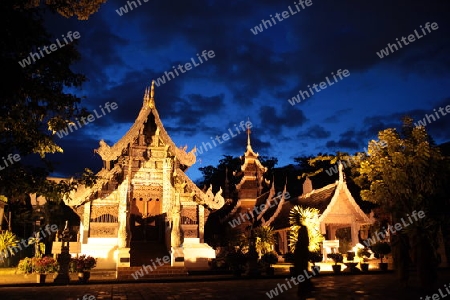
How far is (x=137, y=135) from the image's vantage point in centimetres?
2230

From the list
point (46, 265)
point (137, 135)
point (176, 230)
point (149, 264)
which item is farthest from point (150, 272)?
point (137, 135)

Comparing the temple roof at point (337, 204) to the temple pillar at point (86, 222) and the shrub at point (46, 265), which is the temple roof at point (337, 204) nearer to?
the temple pillar at point (86, 222)

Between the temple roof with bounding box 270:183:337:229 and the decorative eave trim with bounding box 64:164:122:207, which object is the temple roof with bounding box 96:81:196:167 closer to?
the decorative eave trim with bounding box 64:164:122:207

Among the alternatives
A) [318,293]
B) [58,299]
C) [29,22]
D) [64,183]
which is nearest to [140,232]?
[58,299]

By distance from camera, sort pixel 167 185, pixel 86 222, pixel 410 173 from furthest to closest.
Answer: pixel 167 185, pixel 86 222, pixel 410 173

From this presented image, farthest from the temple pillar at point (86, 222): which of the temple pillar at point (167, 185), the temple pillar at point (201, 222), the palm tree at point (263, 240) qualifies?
the palm tree at point (263, 240)

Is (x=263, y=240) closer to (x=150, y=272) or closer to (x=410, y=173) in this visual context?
(x=150, y=272)

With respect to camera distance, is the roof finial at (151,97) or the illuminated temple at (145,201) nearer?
the illuminated temple at (145,201)

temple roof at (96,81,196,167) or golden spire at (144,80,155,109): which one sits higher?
golden spire at (144,80,155,109)

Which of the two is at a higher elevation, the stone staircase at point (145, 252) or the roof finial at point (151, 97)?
the roof finial at point (151, 97)

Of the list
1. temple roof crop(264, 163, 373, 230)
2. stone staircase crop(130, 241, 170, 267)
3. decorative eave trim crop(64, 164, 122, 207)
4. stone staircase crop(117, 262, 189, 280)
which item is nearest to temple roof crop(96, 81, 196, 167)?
decorative eave trim crop(64, 164, 122, 207)

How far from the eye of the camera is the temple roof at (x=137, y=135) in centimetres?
2115

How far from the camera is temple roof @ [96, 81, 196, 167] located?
833 inches

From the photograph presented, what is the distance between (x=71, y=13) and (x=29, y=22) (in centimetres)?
157
